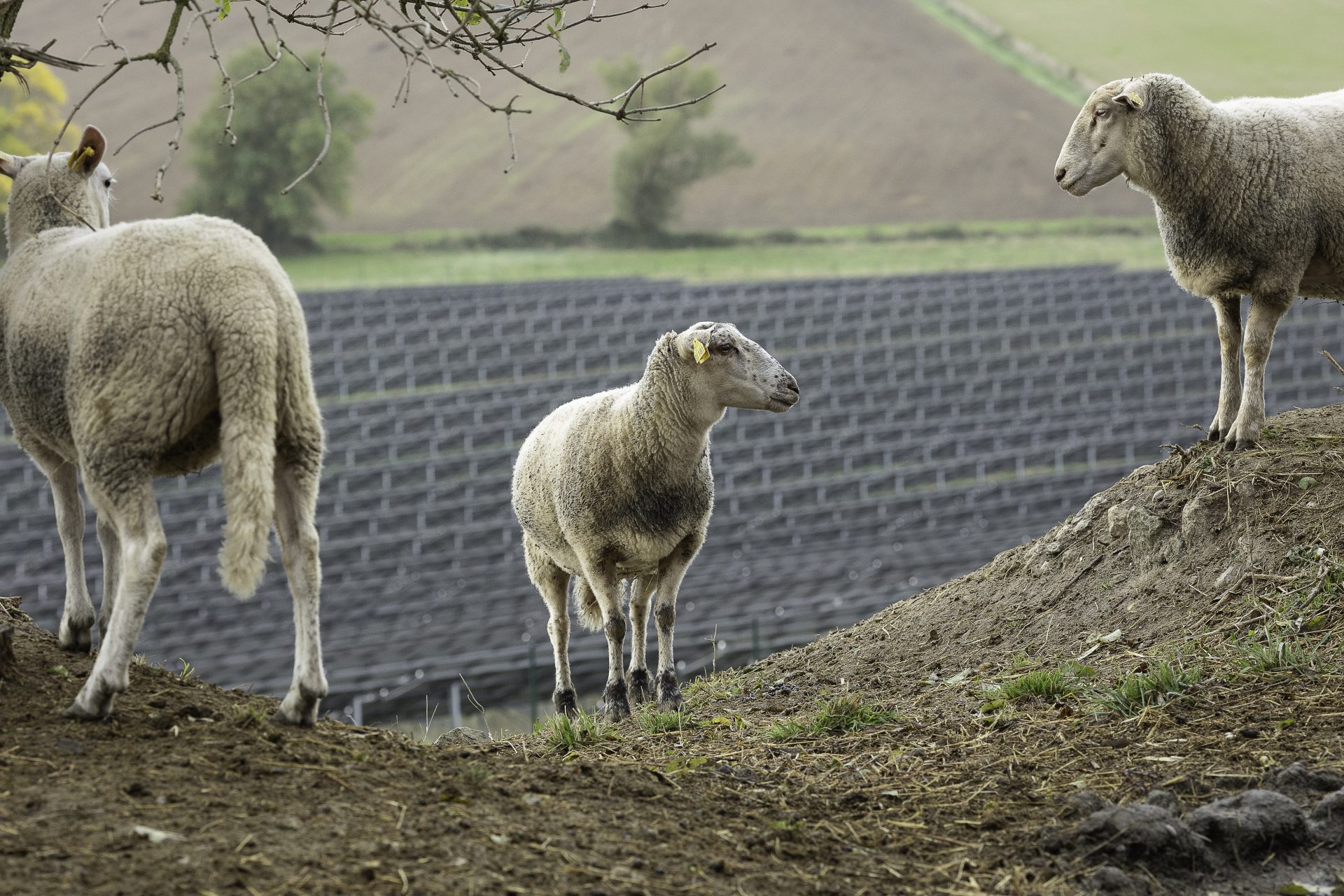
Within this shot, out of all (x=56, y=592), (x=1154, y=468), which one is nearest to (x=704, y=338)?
(x=1154, y=468)

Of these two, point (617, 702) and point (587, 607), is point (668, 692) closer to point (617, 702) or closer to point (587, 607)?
point (617, 702)

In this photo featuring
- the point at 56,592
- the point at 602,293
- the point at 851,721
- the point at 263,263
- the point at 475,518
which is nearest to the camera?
the point at 263,263

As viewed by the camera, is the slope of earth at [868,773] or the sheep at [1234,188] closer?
the slope of earth at [868,773]

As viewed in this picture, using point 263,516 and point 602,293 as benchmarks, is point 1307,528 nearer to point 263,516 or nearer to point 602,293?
point 263,516

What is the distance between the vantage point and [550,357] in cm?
3412

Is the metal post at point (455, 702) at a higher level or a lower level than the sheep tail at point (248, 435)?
lower

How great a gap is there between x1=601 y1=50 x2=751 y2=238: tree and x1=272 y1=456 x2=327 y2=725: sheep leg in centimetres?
6834

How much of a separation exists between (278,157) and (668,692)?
188ft

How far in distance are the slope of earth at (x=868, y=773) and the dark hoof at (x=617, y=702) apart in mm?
457

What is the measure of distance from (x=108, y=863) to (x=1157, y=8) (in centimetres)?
9232

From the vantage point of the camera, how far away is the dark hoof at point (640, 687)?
7.03 meters

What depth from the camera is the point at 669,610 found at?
696cm

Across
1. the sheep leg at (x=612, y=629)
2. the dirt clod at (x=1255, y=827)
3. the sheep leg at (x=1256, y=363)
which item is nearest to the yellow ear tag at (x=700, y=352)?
the sheep leg at (x=612, y=629)

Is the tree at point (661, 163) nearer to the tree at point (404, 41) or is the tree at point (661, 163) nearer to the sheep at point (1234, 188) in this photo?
the sheep at point (1234, 188)
